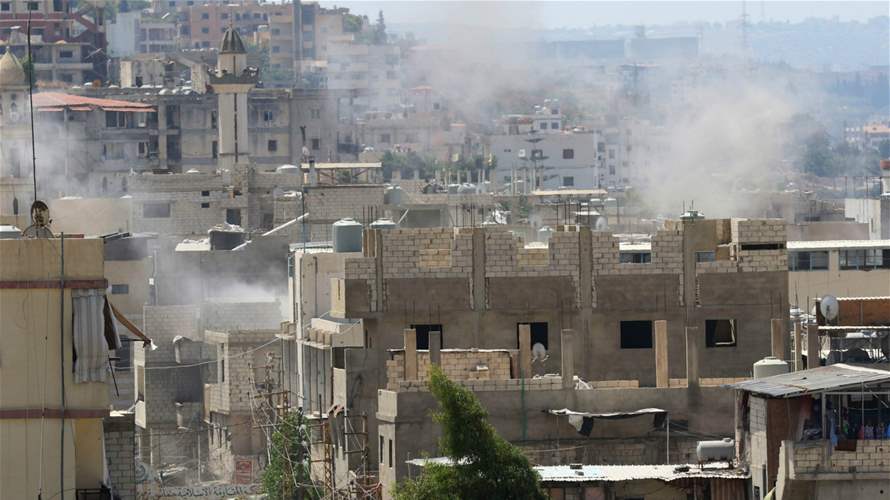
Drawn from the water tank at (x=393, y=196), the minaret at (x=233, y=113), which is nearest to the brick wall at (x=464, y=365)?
the water tank at (x=393, y=196)

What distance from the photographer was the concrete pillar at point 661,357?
3400 centimetres

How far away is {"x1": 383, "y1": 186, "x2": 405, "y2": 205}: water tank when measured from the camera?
235 feet

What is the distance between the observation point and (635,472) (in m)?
30.1

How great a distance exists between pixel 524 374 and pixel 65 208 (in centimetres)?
4235

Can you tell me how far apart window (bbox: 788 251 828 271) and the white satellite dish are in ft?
46.7

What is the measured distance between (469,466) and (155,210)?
55863 millimetres

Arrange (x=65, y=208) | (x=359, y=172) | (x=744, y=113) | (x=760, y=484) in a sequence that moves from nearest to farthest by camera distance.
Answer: (x=760, y=484)
(x=65, y=208)
(x=359, y=172)
(x=744, y=113)

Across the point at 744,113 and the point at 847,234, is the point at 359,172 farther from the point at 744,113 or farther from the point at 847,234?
the point at 744,113

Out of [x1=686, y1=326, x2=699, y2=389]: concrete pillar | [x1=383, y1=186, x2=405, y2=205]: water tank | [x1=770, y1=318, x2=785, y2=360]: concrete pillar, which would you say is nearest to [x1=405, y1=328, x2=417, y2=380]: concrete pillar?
[x1=686, y1=326, x2=699, y2=389]: concrete pillar

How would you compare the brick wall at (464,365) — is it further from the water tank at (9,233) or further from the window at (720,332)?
Result: the water tank at (9,233)

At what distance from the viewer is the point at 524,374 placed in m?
33.6

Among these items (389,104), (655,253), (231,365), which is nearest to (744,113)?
(389,104)

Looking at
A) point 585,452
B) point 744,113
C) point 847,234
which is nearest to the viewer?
point 585,452

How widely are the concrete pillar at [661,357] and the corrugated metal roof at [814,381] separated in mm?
4881
